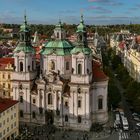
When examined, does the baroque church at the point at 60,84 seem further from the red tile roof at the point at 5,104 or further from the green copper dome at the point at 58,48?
the red tile roof at the point at 5,104

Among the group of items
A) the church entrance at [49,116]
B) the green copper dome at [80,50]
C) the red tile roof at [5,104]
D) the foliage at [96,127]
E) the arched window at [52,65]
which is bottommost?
the foliage at [96,127]

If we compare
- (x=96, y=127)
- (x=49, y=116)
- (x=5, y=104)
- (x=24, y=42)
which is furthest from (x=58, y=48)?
(x=5, y=104)

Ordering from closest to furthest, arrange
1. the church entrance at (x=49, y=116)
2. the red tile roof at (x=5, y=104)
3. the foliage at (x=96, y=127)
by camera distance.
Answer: the red tile roof at (x=5, y=104) < the foliage at (x=96, y=127) < the church entrance at (x=49, y=116)

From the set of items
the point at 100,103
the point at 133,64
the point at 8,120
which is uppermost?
the point at 133,64

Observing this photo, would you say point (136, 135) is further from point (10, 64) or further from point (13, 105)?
point (10, 64)

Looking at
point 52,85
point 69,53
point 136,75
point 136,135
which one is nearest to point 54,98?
point 52,85

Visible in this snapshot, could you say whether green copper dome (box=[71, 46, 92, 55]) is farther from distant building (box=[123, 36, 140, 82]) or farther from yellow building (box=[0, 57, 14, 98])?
distant building (box=[123, 36, 140, 82])

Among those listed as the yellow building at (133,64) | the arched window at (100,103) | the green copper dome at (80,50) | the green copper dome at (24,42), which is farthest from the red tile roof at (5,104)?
the yellow building at (133,64)

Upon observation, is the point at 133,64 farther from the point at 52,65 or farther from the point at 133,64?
the point at 52,65
